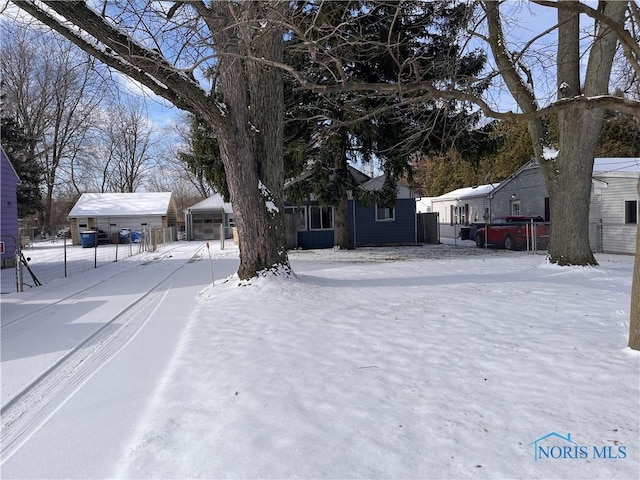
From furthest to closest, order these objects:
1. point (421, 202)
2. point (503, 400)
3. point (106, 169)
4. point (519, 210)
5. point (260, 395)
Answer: point (106, 169) < point (421, 202) < point (519, 210) < point (260, 395) < point (503, 400)

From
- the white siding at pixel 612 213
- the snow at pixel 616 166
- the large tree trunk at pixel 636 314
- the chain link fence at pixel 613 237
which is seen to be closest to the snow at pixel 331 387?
the large tree trunk at pixel 636 314

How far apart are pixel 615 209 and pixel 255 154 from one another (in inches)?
595

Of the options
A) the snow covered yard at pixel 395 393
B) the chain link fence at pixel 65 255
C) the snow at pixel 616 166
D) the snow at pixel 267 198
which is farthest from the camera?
the snow at pixel 616 166

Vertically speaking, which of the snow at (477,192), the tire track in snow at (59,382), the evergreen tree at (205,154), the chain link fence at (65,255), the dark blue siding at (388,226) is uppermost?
the evergreen tree at (205,154)

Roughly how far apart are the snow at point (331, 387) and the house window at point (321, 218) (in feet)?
47.9

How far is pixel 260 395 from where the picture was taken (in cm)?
376

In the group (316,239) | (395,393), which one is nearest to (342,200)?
(316,239)

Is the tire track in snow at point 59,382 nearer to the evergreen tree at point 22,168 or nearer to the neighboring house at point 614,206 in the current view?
the neighboring house at point 614,206

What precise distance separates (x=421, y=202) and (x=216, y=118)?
34.6 m

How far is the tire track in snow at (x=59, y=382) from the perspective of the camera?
3371 mm

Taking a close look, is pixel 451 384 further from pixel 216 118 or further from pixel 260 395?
pixel 216 118

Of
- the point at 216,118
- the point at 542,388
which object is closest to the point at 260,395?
the point at 542,388

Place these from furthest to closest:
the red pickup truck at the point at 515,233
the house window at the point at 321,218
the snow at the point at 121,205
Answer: the snow at the point at 121,205 < the house window at the point at 321,218 < the red pickup truck at the point at 515,233

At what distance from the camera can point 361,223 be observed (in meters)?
22.9
